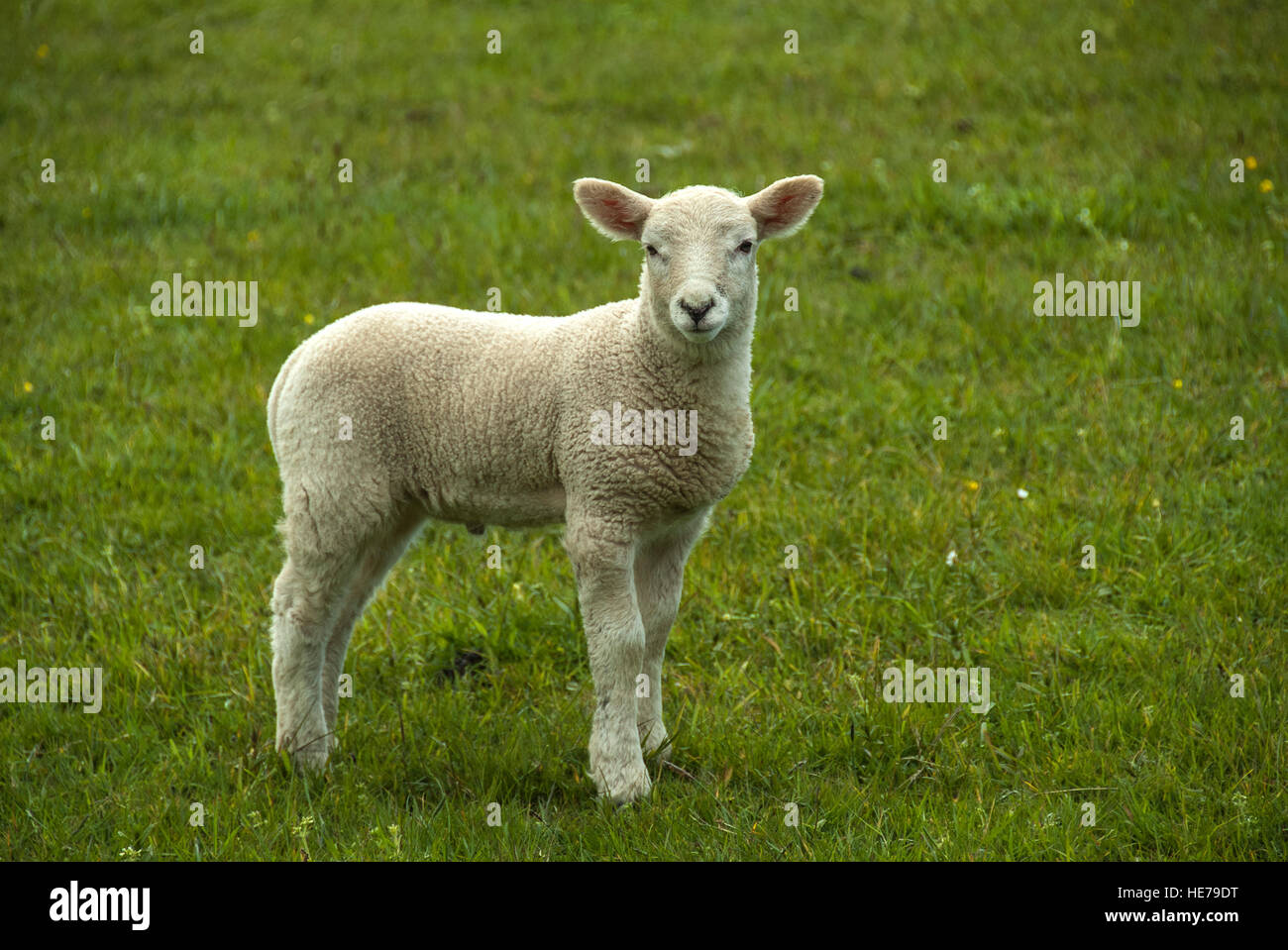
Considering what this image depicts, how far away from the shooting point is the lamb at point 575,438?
13.9 feet

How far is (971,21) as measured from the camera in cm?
1122

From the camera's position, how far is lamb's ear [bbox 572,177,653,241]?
4.27 meters

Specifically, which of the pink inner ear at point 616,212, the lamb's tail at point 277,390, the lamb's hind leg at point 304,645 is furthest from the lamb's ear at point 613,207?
the lamb's hind leg at point 304,645

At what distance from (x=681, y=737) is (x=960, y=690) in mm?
1114

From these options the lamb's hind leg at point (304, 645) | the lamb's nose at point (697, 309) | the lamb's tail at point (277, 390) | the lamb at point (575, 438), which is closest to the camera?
the lamb's nose at point (697, 309)

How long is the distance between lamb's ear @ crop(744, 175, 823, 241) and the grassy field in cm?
179

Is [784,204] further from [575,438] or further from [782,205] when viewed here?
[575,438]

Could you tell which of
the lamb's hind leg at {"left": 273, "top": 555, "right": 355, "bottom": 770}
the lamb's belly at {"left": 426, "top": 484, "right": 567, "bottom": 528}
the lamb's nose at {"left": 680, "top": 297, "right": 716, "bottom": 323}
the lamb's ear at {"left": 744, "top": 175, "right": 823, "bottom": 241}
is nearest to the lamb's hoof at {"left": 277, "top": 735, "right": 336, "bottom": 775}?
the lamb's hind leg at {"left": 273, "top": 555, "right": 355, "bottom": 770}

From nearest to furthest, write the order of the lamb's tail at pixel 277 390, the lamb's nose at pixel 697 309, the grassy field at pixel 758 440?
the lamb's nose at pixel 697 309 < the grassy field at pixel 758 440 < the lamb's tail at pixel 277 390

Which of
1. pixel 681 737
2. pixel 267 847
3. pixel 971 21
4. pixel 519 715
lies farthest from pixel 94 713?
pixel 971 21

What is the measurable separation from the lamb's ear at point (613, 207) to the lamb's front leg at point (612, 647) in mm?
1049

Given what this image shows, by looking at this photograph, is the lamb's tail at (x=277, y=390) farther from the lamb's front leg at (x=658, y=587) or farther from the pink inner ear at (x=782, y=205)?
the pink inner ear at (x=782, y=205)

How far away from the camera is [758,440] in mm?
6617

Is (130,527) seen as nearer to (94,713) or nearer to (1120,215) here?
(94,713)
